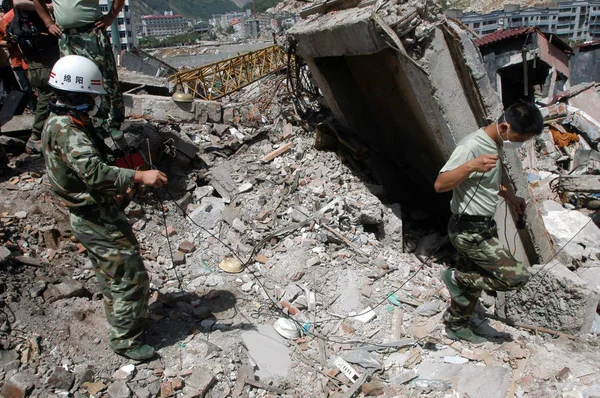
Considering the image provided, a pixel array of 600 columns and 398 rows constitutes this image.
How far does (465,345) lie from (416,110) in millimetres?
2344

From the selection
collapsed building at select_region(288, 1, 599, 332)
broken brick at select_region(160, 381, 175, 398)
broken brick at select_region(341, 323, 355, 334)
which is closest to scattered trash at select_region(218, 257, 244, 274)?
broken brick at select_region(341, 323, 355, 334)

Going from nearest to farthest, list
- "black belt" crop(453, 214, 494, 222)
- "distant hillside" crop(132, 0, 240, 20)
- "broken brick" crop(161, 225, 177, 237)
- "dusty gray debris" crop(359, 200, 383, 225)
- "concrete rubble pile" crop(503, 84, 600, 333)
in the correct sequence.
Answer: "black belt" crop(453, 214, 494, 222) < "concrete rubble pile" crop(503, 84, 600, 333) < "broken brick" crop(161, 225, 177, 237) < "dusty gray debris" crop(359, 200, 383, 225) < "distant hillside" crop(132, 0, 240, 20)

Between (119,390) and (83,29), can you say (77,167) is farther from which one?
(83,29)

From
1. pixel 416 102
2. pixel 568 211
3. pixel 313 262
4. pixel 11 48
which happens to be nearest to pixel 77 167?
pixel 313 262

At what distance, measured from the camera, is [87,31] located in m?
4.55

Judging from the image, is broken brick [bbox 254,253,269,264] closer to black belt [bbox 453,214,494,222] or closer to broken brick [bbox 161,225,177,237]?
broken brick [bbox 161,225,177,237]

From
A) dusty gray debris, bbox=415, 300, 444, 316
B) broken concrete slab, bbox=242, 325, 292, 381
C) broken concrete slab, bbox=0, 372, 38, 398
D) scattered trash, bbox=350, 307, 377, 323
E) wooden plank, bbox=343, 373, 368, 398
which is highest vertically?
broken concrete slab, bbox=0, 372, 38, 398

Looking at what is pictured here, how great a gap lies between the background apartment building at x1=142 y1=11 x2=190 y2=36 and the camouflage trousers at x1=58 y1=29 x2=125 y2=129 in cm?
14272

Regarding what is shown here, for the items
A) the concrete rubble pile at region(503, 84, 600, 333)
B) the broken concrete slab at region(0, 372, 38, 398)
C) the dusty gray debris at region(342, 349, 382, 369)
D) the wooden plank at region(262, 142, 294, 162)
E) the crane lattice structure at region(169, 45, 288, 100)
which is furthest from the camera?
the crane lattice structure at region(169, 45, 288, 100)

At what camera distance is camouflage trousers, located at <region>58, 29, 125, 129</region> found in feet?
14.7

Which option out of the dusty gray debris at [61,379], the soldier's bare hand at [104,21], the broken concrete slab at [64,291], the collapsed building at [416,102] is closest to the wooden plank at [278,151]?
the collapsed building at [416,102]

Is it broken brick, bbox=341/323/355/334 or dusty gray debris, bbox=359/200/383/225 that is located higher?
dusty gray debris, bbox=359/200/383/225

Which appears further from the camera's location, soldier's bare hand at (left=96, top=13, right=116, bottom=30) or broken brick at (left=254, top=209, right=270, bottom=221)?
broken brick at (left=254, top=209, right=270, bottom=221)

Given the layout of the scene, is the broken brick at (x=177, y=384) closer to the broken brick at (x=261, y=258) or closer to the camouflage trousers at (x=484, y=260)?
the broken brick at (x=261, y=258)
